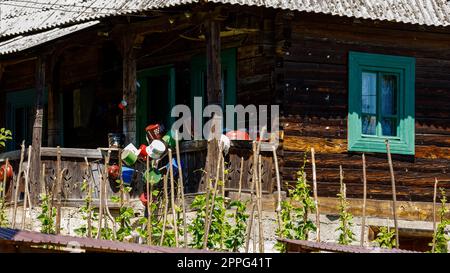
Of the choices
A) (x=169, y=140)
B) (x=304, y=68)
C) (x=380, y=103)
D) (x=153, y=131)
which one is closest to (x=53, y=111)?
(x=153, y=131)

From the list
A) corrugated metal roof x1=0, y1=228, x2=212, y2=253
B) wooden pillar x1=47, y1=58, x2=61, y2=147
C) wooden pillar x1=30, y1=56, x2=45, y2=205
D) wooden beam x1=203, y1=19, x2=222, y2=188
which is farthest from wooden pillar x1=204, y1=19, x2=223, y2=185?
corrugated metal roof x1=0, y1=228, x2=212, y2=253

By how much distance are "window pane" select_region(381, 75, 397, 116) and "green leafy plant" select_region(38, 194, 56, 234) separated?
5.36 meters

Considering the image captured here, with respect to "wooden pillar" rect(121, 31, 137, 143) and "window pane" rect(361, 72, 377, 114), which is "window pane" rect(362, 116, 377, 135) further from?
"wooden pillar" rect(121, 31, 137, 143)

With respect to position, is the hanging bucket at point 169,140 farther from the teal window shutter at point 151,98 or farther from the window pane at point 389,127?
the window pane at point 389,127

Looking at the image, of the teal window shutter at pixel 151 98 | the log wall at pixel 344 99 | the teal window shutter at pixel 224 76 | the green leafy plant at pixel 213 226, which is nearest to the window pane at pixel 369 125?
the log wall at pixel 344 99

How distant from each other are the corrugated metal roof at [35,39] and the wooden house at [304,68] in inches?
1.4

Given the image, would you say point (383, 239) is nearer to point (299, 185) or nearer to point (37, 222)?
point (299, 185)

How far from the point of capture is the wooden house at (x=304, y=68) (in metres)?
20.3

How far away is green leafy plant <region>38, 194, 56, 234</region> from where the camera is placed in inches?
696

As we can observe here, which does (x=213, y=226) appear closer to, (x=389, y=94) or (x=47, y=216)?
(x=47, y=216)

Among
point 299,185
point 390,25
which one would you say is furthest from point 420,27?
point 299,185

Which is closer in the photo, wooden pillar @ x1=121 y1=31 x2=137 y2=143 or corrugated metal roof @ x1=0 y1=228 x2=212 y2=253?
corrugated metal roof @ x1=0 y1=228 x2=212 y2=253

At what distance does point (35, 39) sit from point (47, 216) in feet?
16.9

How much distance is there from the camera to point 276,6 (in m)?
19.6
